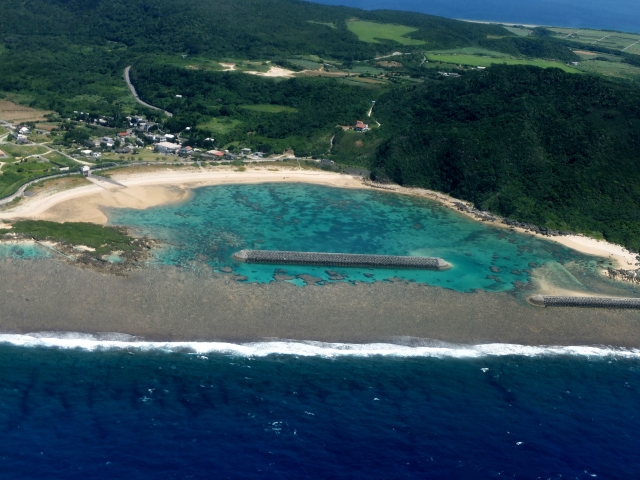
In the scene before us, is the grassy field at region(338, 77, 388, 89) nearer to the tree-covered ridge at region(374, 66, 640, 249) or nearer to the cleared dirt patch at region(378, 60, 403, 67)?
the cleared dirt patch at region(378, 60, 403, 67)

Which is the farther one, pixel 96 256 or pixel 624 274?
pixel 624 274

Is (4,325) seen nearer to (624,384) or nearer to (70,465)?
(70,465)

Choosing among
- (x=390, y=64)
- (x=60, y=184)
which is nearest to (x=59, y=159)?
(x=60, y=184)

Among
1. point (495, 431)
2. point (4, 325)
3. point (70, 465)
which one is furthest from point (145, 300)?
point (495, 431)

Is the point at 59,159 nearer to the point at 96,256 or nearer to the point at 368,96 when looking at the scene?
the point at 96,256

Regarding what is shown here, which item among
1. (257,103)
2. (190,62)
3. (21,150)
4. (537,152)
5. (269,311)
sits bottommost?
(269,311)

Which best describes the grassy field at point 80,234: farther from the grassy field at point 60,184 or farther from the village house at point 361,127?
the village house at point 361,127
